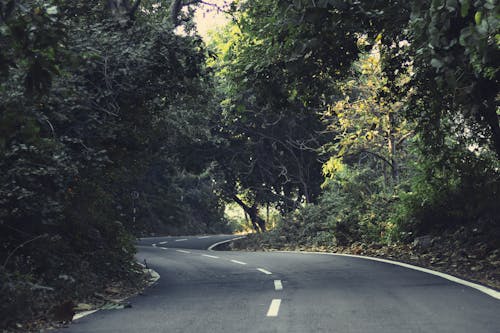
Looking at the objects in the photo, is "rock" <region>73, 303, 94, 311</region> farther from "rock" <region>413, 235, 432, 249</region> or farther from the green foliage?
"rock" <region>413, 235, 432, 249</region>

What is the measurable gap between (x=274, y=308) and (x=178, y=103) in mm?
12106

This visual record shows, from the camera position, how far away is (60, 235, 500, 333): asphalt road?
834 cm

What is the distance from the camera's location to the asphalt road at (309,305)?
8.34m

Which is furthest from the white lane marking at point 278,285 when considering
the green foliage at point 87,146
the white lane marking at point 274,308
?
the green foliage at point 87,146

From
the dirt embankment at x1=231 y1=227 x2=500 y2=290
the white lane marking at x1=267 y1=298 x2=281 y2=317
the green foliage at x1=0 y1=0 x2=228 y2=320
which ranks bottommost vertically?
the white lane marking at x1=267 y1=298 x2=281 y2=317

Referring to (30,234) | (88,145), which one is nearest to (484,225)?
(88,145)

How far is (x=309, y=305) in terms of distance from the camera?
10148 millimetres

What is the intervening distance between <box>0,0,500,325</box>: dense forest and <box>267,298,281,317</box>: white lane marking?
11.2ft

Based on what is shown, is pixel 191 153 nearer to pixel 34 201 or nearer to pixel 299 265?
pixel 299 265

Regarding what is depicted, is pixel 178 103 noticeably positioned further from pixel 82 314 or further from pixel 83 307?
pixel 82 314

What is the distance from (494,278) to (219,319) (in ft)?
21.6

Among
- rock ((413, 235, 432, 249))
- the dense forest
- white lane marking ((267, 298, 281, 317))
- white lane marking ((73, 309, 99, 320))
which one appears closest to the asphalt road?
white lane marking ((267, 298, 281, 317))

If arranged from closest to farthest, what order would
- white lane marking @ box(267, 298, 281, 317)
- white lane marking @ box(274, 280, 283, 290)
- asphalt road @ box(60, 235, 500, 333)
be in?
asphalt road @ box(60, 235, 500, 333)
white lane marking @ box(267, 298, 281, 317)
white lane marking @ box(274, 280, 283, 290)

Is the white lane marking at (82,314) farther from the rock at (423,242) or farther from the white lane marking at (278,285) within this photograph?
the rock at (423,242)
